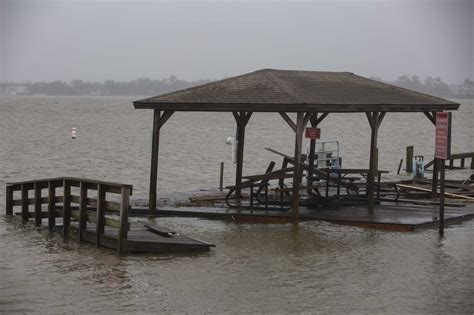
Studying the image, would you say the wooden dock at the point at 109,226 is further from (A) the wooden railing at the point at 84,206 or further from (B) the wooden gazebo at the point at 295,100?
(B) the wooden gazebo at the point at 295,100

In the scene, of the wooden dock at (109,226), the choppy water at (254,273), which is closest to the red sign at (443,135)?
the choppy water at (254,273)

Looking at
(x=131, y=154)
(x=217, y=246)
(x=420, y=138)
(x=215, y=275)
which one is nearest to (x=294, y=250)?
(x=217, y=246)

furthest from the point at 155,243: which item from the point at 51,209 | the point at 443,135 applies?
the point at 443,135

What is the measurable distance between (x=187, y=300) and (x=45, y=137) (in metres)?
64.0

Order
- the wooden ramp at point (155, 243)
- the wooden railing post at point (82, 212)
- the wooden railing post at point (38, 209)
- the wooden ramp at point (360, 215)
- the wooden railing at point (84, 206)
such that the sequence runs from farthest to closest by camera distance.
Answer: the wooden railing post at point (38, 209) → the wooden ramp at point (360, 215) → the wooden railing post at point (82, 212) → the wooden railing at point (84, 206) → the wooden ramp at point (155, 243)

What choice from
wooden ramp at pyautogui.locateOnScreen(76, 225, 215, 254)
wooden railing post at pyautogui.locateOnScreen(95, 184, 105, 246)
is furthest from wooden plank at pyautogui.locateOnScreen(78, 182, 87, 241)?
wooden ramp at pyautogui.locateOnScreen(76, 225, 215, 254)

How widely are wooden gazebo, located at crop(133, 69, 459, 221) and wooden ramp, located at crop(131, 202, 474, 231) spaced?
1.45 feet

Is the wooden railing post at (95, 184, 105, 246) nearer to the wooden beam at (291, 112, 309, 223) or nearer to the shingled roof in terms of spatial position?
the shingled roof

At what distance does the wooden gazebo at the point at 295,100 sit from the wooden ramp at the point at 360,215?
0.44 meters

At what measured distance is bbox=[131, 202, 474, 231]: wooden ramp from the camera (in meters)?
17.7

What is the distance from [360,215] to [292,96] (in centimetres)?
276

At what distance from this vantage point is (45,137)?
7388cm

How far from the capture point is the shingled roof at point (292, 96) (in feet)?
61.6

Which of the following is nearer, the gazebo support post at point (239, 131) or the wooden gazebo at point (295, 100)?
the wooden gazebo at point (295, 100)
